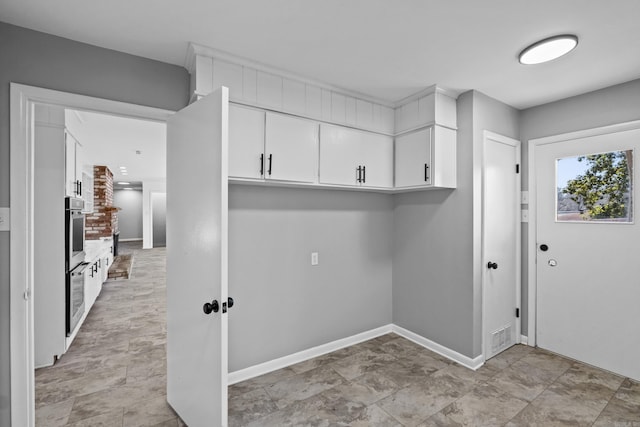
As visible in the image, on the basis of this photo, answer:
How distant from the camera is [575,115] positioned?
2814mm

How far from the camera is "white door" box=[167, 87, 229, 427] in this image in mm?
1662

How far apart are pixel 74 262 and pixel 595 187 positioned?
16.3ft

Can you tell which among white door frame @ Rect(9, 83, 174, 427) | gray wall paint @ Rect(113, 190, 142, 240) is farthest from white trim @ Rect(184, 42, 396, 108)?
gray wall paint @ Rect(113, 190, 142, 240)

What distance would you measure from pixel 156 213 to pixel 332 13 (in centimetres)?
1231

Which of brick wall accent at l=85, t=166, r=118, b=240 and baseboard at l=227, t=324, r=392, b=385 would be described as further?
brick wall accent at l=85, t=166, r=118, b=240

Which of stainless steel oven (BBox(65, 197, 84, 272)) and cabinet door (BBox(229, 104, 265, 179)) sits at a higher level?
cabinet door (BBox(229, 104, 265, 179))

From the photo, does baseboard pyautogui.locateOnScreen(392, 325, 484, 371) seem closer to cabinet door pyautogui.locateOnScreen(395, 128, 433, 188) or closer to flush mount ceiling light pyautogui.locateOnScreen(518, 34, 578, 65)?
cabinet door pyautogui.locateOnScreen(395, 128, 433, 188)

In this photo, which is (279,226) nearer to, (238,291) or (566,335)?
(238,291)

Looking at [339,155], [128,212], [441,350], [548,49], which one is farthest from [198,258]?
[128,212]

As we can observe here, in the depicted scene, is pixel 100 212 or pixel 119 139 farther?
pixel 100 212

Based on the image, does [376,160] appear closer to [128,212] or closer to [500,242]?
[500,242]

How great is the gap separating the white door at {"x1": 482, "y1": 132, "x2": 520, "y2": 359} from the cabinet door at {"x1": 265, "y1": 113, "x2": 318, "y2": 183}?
1.58 meters

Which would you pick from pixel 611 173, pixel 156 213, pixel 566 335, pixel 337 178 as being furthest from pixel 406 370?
pixel 156 213

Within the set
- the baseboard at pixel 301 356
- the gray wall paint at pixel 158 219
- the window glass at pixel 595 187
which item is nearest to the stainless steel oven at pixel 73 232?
the baseboard at pixel 301 356
